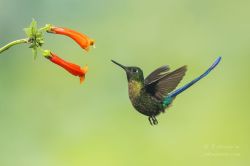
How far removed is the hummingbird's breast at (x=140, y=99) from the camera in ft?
12.1

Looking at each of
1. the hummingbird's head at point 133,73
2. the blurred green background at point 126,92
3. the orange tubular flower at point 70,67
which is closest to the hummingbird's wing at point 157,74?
the hummingbird's head at point 133,73

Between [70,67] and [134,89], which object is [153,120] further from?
[70,67]

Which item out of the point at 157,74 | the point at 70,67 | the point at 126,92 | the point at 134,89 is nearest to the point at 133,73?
the point at 134,89

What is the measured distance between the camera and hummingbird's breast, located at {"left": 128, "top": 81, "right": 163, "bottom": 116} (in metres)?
3.70

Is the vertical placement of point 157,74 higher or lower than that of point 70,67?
lower

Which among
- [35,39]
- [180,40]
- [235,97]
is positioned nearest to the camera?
[35,39]

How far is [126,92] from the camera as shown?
6789mm

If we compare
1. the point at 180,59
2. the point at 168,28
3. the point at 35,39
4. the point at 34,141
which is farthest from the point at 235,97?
the point at 35,39

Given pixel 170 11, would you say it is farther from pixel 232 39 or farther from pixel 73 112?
pixel 73 112

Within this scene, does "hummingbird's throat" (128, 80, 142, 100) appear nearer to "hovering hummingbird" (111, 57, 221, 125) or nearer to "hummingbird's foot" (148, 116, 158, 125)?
"hovering hummingbird" (111, 57, 221, 125)

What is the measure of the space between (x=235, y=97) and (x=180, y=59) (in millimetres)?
772

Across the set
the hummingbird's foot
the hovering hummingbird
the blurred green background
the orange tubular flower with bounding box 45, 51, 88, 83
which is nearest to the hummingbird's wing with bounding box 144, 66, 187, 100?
the hovering hummingbird

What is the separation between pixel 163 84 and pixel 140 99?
0.21 m

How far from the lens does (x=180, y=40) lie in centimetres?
774
